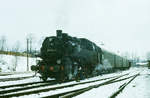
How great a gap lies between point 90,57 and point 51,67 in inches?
234

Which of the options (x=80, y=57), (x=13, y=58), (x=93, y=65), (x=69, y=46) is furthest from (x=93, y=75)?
(x=13, y=58)

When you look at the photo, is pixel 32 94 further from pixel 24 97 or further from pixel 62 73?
pixel 62 73

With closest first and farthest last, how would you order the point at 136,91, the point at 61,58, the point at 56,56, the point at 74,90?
the point at 74,90
the point at 136,91
the point at 61,58
the point at 56,56

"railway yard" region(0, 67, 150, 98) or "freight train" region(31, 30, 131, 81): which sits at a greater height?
"freight train" region(31, 30, 131, 81)

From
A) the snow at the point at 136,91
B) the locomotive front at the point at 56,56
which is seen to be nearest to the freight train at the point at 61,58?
the locomotive front at the point at 56,56

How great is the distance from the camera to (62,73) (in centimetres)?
1609

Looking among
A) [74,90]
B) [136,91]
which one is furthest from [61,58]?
[136,91]

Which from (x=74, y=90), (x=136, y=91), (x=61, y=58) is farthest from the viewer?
(x=61, y=58)

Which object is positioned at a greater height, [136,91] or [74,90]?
[74,90]

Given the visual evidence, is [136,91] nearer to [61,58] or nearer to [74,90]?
[74,90]

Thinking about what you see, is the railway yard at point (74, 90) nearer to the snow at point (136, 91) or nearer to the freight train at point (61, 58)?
the snow at point (136, 91)

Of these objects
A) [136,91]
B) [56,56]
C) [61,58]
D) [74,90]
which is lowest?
[136,91]

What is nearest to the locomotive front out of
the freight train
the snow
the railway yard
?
the freight train

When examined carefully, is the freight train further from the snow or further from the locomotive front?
the snow
